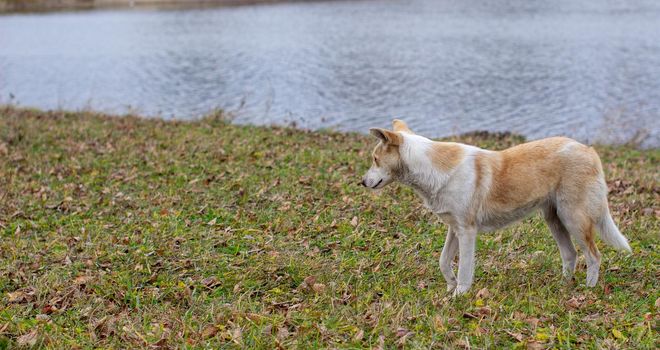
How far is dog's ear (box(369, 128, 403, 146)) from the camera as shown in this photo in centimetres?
685

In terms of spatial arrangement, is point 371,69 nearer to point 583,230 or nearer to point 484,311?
point 583,230

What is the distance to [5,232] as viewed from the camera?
31.7 feet

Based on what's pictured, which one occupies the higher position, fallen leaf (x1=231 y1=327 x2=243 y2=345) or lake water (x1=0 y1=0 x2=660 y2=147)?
fallen leaf (x1=231 y1=327 x2=243 y2=345)

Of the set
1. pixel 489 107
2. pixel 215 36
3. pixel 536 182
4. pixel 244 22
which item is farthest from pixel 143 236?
pixel 244 22

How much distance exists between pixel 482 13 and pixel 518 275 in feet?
163

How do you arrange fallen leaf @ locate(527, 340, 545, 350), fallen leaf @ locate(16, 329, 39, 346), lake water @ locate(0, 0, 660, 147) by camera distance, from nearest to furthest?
fallen leaf @ locate(527, 340, 545, 350) < fallen leaf @ locate(16, 329, 39, 346) < lake water @ locate(0, 0, 660, 147)

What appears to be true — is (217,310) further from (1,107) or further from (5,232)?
(1,107)

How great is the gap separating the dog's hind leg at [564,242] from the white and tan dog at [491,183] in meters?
0.35

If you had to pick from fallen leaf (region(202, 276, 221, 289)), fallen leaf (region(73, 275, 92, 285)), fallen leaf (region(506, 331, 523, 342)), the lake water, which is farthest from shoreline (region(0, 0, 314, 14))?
fallen leaf (region(506, 331, 523, 342))

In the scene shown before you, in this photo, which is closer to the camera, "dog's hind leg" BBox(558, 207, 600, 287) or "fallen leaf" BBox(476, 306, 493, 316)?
"fallen leaf" BBox(476, 306, 493, 316)

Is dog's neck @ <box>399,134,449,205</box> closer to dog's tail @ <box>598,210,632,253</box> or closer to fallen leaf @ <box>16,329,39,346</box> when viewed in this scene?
dog's tail @ <box>598,210,632,253</box>

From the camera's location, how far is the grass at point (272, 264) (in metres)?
6.04

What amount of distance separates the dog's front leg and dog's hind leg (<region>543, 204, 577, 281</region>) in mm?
1123

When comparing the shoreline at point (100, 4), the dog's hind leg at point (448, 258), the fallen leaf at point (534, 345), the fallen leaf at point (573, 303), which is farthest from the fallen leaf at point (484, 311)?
the shoreline at point (100, 4)
